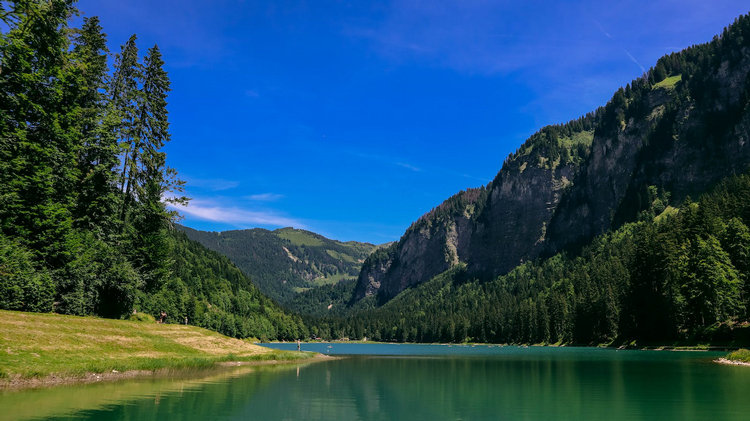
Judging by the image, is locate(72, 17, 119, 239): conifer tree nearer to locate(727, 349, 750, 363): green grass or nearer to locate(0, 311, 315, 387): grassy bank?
locate(0, 311, 315, 387): grassy bank

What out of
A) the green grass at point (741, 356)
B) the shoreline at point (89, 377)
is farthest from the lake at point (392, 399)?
the green grass at point (741, 356)

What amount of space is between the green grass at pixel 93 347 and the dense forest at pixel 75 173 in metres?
4.94

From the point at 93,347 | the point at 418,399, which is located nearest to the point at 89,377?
the point at 93,347

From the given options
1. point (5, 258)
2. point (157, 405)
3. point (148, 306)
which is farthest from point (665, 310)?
point (148, 306)

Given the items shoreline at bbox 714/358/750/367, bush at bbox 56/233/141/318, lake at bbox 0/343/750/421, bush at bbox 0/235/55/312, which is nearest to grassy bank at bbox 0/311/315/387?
bush at bbox 0/235/55/312

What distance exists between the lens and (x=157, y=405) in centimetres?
2347

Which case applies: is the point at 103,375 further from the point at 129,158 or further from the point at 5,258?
the point at 129,158

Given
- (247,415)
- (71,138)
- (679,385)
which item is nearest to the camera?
(247,415)

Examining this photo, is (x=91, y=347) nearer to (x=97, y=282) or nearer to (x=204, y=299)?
(x=97, y=282)

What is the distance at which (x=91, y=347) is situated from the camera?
38375 mm

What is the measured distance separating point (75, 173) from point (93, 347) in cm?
1849

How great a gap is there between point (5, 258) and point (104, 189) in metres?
14.5

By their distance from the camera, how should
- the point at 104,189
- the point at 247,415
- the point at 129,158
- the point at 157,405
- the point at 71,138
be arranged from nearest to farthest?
1. the point at 247,415
2. the point at 157,405
3. the point at 71,138
4. the point at 104,189
5. the point at 129,158

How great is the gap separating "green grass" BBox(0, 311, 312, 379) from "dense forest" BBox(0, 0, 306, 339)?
494 centimetres
